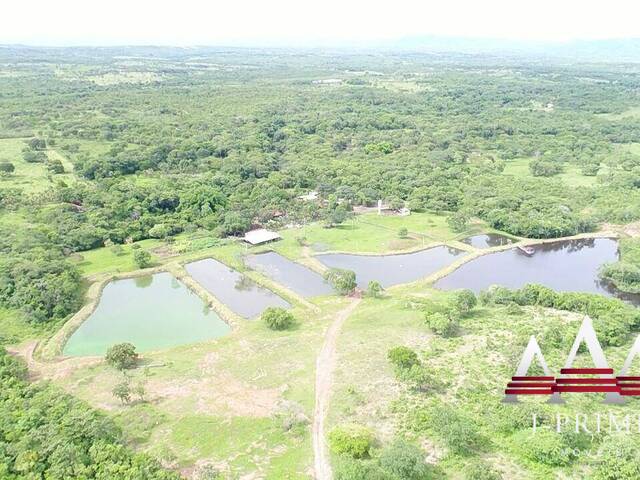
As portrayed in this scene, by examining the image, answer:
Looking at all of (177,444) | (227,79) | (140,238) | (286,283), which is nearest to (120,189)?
(140,238)

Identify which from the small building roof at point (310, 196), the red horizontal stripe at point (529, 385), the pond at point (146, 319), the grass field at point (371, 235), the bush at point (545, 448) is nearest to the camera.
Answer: the bush at point (545, 448)

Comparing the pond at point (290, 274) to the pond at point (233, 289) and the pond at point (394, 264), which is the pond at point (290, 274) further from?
the pond at point (394, 264)

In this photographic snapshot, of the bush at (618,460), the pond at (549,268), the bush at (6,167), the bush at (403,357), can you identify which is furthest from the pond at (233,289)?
the bush at (6,167)

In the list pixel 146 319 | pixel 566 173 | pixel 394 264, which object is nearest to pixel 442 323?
pixel 394 264

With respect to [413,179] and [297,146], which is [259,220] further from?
[297,146]

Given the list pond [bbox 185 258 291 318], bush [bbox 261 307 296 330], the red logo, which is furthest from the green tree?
the red logo
